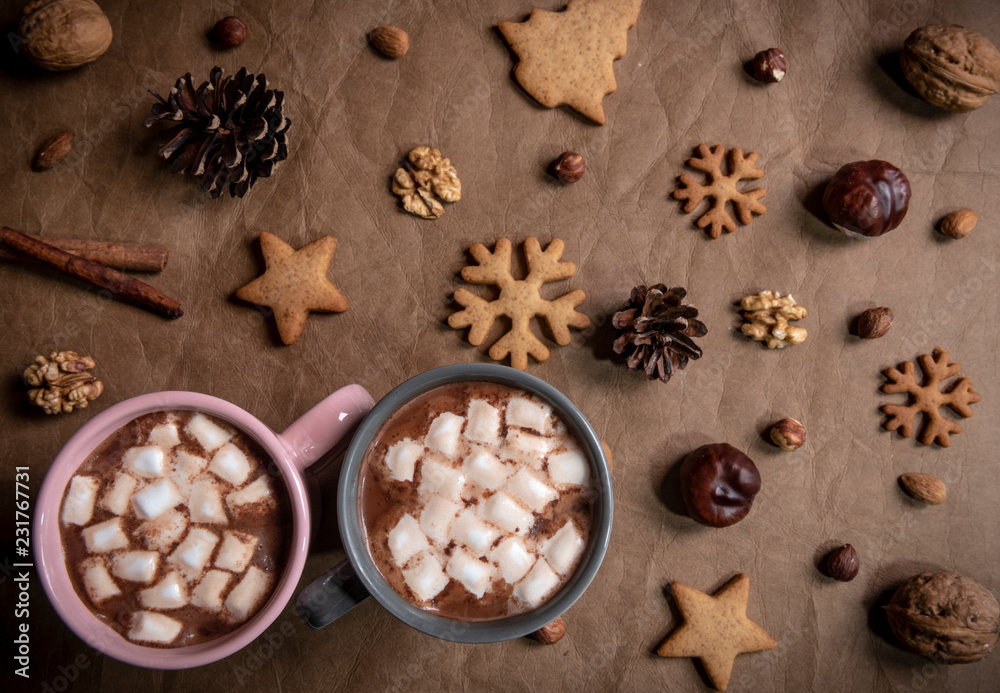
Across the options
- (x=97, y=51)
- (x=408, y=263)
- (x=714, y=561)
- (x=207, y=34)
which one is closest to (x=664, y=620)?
(x=714, y=561)

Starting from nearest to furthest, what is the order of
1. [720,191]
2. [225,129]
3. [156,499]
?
[156,499] → [225,129] → [720,191]

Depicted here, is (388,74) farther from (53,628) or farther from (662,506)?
(53,628)

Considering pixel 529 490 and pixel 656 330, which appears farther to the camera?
pixel 656 330

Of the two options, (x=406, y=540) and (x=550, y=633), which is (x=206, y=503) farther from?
(x=550, y=633)

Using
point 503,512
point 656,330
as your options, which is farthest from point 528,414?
point 656,330

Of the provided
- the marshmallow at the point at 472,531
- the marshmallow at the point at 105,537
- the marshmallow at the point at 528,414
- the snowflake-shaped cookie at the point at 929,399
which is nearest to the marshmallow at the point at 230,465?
the marshmallow at the point at 105,537
